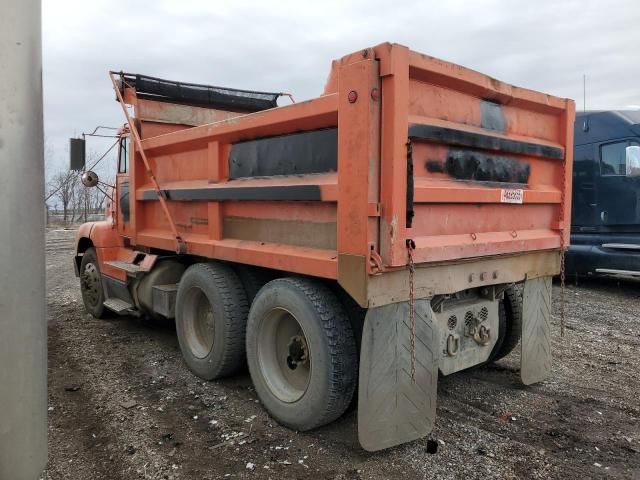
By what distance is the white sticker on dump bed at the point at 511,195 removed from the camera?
12.3 ft

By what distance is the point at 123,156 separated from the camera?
635cm

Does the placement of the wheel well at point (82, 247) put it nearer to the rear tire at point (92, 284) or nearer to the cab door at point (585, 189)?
the rear tire at point (92, 284)

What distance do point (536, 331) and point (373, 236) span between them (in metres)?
2.13

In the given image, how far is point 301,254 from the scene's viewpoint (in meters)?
3.44

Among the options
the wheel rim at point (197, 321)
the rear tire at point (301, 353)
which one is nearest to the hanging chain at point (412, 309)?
the rear tire at point (301, 353)

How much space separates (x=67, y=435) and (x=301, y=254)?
204cm

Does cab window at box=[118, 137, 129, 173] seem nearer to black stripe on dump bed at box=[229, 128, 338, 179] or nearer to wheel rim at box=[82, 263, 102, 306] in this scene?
wheel rim at box=[82, 263, 102, 306]

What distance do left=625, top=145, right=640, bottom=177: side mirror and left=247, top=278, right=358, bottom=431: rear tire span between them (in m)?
7.42

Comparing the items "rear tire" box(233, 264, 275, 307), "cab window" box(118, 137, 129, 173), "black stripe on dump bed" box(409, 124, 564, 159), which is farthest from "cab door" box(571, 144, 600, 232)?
"cab window" box(118, 137, 129, 173)

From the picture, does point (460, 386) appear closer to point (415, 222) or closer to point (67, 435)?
point (415, 222)

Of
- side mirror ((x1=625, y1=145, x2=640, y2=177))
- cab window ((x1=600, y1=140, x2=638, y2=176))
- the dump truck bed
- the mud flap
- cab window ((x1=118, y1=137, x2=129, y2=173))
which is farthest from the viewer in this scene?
cab window ((x1=600, y1=140, x2=638, y2=176))

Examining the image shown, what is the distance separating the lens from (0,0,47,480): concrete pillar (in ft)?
5.34

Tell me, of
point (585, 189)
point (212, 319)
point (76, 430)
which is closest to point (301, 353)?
point (212, 319)

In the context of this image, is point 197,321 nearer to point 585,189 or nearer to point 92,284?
point 92,284
